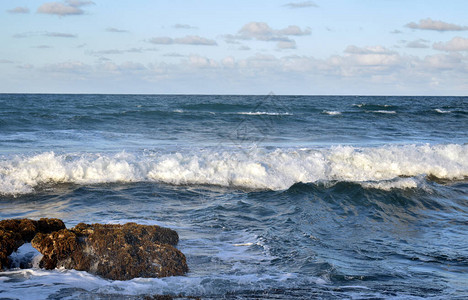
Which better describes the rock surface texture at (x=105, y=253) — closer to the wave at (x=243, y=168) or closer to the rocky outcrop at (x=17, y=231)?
the rocky outcrop at (x=17, y=231)

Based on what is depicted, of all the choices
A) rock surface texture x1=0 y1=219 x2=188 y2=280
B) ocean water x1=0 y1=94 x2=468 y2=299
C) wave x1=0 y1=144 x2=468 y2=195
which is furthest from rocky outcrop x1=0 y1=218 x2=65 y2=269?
wave x1=0 y1=144 x2=468 y2=195

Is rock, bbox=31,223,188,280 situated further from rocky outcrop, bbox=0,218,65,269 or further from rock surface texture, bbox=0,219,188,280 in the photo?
rocky outcrop, bbox=0,218,65,269

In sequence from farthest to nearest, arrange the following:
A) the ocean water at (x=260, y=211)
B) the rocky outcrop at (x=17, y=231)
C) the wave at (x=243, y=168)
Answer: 1. the wave at (x=243, y=168)
2. the rocky outcrop at (x=17, y=231)
3. the ocean water at (x=260, y=211)

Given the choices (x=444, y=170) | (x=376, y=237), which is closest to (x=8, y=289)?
(x=376, y=237)

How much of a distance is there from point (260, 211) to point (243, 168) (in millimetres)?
3515

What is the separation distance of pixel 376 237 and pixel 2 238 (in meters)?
4.88

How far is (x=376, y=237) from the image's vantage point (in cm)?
667

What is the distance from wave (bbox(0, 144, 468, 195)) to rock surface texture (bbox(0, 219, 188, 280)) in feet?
17.0

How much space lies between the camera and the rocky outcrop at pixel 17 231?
4.70 metres

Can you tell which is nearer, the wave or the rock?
the rock

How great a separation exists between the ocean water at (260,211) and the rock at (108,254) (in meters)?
0.15

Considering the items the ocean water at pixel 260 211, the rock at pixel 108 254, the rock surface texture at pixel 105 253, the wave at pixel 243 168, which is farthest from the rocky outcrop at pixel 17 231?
the wave at pixel 243 168

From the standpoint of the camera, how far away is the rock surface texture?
4609 millimetres

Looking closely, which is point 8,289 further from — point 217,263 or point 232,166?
point 232,166
